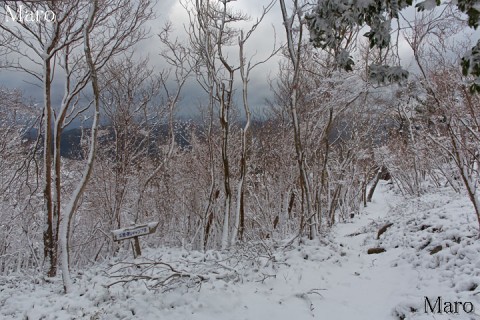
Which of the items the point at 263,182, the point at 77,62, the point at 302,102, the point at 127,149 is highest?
the point at 77,62

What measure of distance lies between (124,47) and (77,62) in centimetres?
140

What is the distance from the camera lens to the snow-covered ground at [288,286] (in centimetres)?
474

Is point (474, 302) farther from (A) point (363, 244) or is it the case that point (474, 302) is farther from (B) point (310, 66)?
(B) point (310, 66)

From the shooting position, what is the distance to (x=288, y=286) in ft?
18.7

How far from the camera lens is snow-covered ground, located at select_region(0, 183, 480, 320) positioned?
4.74m

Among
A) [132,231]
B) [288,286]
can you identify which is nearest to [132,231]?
[132,231]

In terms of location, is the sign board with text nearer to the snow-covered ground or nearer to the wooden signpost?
the wooden signpost

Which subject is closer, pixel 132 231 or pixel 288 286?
pixel 288 286

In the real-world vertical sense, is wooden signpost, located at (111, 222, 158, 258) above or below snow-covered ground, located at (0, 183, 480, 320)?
above

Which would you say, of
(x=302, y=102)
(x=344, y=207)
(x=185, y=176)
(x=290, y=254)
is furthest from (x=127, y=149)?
(x=344, y=207)

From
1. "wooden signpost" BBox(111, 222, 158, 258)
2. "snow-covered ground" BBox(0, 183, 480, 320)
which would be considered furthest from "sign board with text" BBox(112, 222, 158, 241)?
"snow-covered ground" BBox(0, 183, 480, 320)

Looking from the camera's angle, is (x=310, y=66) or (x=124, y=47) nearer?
(x=124, y=47)

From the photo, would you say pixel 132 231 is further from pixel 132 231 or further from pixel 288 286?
pixel 288 286

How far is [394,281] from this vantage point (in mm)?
5867
